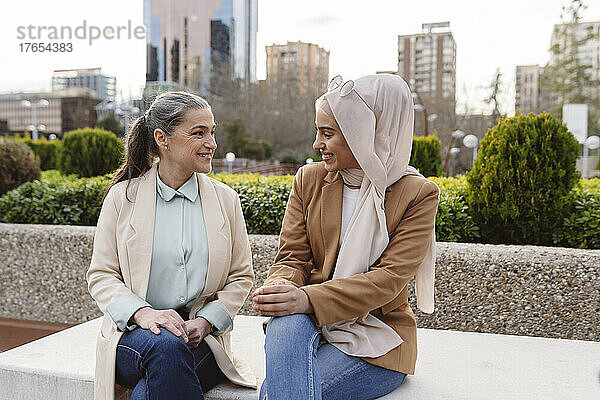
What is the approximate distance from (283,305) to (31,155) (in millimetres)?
4674

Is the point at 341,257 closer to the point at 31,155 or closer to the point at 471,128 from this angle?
the point at 31,155

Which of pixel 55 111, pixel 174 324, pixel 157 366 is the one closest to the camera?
pixel 157 366

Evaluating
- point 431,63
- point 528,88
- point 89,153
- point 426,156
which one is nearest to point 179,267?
point 426,156

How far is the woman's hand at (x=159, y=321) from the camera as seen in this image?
1612mm

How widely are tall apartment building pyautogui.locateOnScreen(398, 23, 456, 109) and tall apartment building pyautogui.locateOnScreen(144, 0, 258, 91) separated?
821 cm

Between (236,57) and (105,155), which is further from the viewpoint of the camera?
(236,57)

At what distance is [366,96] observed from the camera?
62.7 inches

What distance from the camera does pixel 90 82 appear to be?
95.6ft

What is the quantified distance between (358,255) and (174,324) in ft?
1.86

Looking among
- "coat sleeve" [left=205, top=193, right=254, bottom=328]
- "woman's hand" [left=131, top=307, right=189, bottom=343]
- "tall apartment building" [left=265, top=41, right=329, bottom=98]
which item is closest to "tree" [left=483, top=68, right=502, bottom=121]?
"tall apartment building" [left=265, top=41, right=329, bottom=98]

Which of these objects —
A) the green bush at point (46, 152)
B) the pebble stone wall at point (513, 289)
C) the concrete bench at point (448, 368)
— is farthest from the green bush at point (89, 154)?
the green bush at point (46, 152)

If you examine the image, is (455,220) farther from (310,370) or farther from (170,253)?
(310,370)

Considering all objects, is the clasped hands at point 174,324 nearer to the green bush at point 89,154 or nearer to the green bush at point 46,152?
the green bush at point 89,154

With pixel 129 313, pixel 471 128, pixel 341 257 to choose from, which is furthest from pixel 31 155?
pixel 471 128
